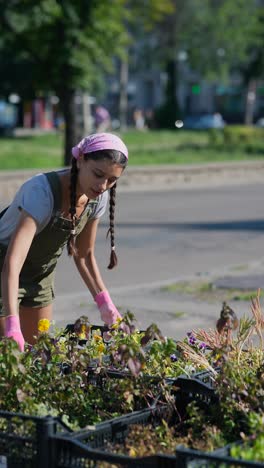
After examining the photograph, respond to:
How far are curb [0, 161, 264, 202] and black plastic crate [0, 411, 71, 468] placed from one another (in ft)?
55.3

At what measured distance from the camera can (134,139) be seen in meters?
46.6

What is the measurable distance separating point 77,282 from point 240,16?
64778mm

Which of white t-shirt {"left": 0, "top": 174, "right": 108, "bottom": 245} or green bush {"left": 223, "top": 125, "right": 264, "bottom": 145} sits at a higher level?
white t-shirt {"left": 0, "top": 174, "right": 108, "bottom": 245}

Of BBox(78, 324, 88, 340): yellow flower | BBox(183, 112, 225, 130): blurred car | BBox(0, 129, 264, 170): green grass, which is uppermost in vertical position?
BBox(78, 324, 88, 340): yellow flower

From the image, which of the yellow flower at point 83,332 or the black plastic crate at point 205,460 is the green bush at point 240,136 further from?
the black plastic crate at point 205,460

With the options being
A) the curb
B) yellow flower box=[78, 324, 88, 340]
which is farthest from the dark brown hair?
the curb

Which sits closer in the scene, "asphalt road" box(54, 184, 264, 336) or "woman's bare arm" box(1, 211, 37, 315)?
Result: "woman's bare arm" box(1, 211, 37, 315)

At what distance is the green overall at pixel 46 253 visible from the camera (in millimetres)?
4984

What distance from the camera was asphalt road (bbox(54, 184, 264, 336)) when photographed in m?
9.56

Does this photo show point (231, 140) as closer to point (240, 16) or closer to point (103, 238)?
Result: point (103, 238)

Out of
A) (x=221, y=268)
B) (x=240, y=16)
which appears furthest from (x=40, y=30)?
(x=240, y=16)

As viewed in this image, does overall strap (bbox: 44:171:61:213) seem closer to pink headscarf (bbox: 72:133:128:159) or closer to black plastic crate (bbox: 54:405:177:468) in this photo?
pink headscarf (bbox: 72:133:128:159)

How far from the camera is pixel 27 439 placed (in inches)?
137

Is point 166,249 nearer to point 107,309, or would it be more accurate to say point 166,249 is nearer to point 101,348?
point 107,309
